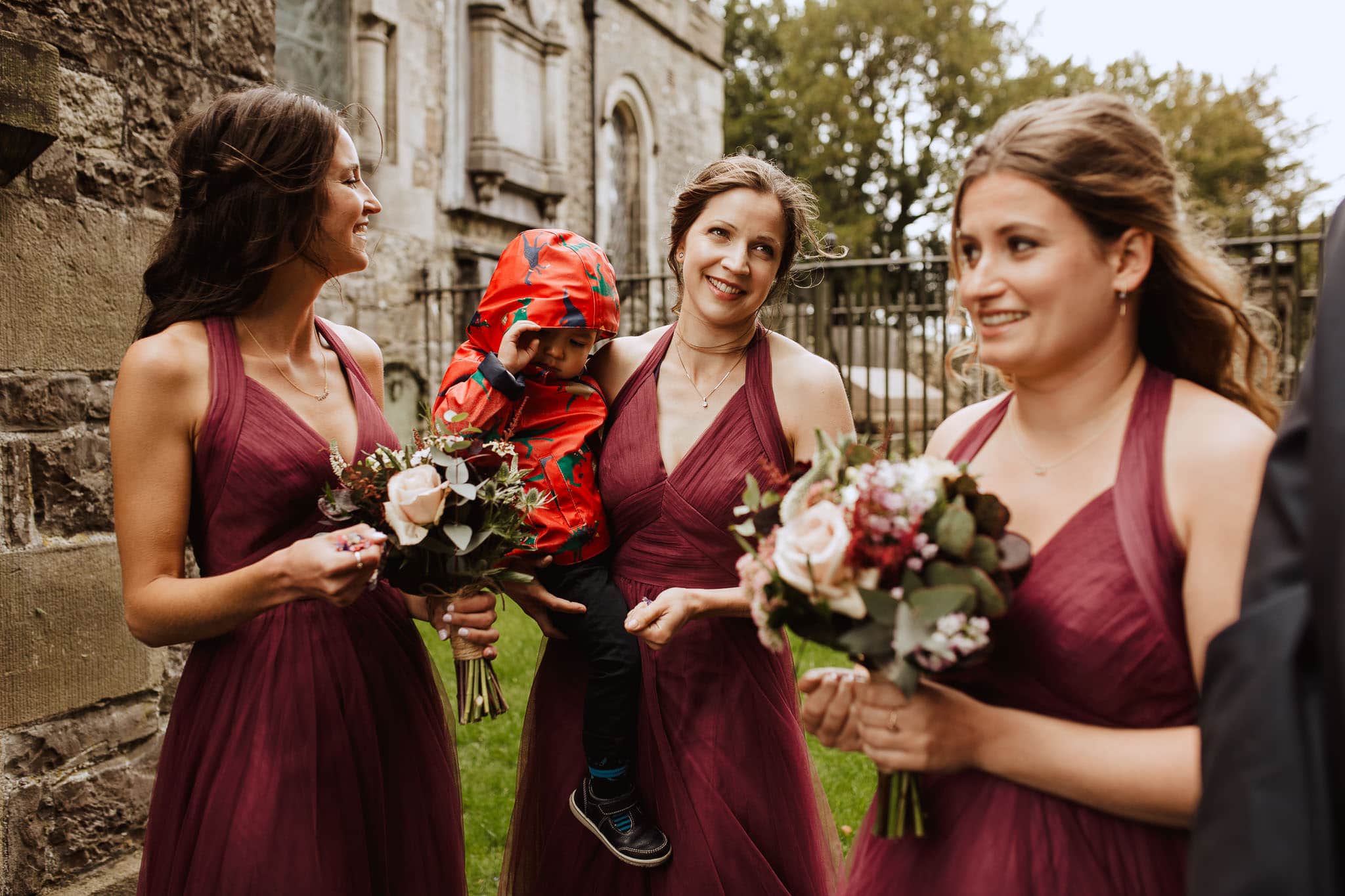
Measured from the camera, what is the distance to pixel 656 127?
61.6 feet

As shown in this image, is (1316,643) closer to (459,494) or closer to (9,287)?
(459,494)

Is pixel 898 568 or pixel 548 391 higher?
pixel 548 391

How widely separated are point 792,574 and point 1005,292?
67 cm

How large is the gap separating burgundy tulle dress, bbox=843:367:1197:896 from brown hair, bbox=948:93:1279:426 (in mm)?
112

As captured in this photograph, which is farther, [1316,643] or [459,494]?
[459,494]

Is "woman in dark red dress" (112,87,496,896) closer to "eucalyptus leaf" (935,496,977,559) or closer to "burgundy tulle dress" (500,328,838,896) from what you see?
"burgundy tulle dress" (500,328,838,896)

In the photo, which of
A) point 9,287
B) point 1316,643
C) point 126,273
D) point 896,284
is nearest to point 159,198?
point 126,273

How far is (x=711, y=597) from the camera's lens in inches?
104

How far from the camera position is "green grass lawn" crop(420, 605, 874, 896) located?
4.48 metres

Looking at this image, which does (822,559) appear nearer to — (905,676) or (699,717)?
(905,676)

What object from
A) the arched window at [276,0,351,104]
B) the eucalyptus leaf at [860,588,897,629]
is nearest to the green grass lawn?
the eucalyptus leaf at [860,588,897,629]

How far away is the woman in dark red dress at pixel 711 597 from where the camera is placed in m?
2.73

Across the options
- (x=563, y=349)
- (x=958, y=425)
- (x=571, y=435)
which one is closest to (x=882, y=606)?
(x=958, y=425)

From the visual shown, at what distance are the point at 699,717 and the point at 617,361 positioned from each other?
1132mm
